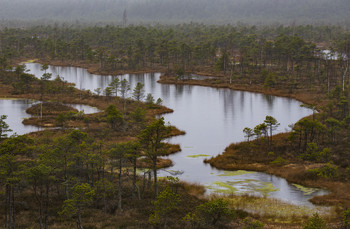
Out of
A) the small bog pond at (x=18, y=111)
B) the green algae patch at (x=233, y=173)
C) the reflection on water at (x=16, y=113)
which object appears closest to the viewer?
the green algae patch at (x=233, y=173)

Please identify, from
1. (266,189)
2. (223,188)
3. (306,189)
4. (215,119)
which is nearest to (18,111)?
(215,119)

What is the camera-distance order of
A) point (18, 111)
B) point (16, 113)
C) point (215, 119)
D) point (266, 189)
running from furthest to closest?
1. point (18, 111)
2. point (16, 113)
3. point (215, 119)
4. point (266, 189)

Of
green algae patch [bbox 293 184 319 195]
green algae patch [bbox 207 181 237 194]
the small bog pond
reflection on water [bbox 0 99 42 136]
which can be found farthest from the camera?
the small bog pond

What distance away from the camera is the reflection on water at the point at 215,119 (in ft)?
124

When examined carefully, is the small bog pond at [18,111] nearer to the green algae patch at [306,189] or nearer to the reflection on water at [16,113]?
the reflection on water at [16,113]

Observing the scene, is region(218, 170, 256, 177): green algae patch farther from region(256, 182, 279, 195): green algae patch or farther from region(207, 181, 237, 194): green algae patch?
region(256, 182, 279, 195): green algae patch

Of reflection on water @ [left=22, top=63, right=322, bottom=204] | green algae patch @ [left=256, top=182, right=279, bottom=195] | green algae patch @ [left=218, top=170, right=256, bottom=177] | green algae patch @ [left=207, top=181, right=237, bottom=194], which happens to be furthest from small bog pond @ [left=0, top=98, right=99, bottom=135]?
green algae patch @ [left=256, top=182, right=279, bottom=195]

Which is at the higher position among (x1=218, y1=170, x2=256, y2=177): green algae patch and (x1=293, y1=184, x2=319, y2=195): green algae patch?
(x1=218, y1=170, x2=256, y2=177): green algae patch

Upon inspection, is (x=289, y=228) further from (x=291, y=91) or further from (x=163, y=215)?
(x=291, y=91)

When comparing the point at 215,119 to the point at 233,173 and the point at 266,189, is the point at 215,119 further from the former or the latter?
the point at 266,189

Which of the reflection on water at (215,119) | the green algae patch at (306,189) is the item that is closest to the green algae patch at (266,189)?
the reflection on water at (215,119)

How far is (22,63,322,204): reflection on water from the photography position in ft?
124

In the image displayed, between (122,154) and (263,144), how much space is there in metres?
25.5

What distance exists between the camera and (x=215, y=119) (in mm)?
66438
